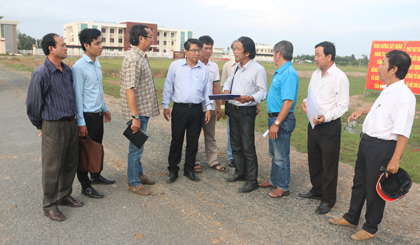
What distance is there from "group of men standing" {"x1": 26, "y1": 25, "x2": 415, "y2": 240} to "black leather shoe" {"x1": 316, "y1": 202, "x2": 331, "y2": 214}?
0.01 meters

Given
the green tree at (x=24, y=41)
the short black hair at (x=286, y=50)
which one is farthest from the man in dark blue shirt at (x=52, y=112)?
the green tree at (x=24, y=41)

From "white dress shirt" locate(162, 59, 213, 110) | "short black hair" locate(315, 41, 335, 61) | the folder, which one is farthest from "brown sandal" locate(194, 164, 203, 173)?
"short black hair" locate(315, 41, 335, 61)

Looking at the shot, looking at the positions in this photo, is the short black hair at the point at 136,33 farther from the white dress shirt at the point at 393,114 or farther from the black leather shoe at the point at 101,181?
the white dress shirt at the point at 393,114

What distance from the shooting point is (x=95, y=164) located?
3928 mm

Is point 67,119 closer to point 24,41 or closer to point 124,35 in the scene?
point 124,35

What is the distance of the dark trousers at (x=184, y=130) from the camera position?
185 inches

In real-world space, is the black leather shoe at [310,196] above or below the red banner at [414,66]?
below

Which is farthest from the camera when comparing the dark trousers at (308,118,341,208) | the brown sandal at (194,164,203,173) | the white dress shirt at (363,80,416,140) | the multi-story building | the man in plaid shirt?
the multi-story building

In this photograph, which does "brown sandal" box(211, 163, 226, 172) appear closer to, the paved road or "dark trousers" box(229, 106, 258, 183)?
the paved road

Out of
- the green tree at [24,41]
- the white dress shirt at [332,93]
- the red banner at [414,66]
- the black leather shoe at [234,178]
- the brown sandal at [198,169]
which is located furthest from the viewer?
the green tree at [24,41]

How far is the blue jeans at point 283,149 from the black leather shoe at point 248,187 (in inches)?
13.4

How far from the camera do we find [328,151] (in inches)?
152

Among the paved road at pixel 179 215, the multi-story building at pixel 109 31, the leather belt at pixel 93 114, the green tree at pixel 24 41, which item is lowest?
the paved road at pixel 179 215

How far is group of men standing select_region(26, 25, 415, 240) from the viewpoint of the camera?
3.15 m
